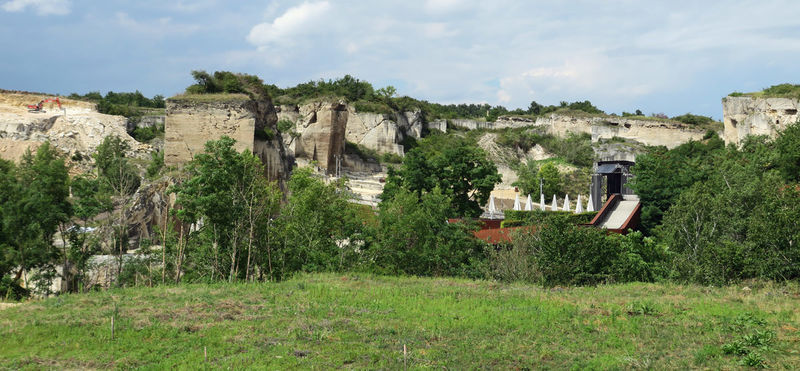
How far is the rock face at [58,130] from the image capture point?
5378 centimetres

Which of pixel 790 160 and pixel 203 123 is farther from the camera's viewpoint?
pixel 203 123

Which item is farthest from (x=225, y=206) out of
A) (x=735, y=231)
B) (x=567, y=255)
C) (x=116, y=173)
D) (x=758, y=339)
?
(x=116, y=173)

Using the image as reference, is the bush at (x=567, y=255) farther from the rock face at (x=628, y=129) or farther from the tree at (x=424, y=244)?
the rock face at (x=628, y=129)

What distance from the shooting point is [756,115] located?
50812 millimetres

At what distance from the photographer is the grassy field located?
1065 centimetres

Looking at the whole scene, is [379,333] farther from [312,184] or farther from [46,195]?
[46,195]

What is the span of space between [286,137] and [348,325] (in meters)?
49.8

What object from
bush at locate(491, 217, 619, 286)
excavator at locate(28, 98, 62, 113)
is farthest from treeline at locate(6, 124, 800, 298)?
excavator at locate(28, 98, 62, 113)

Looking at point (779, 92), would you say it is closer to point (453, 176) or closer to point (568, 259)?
point (453, 176)

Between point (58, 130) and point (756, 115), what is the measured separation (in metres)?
57.3

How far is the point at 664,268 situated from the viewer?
70.3 feet

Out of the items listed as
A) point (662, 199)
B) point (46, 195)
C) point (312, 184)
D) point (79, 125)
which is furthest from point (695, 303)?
point (79, 125)

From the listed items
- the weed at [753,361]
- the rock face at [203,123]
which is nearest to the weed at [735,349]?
the weed at [753,361]

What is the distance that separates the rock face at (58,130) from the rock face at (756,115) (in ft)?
159
